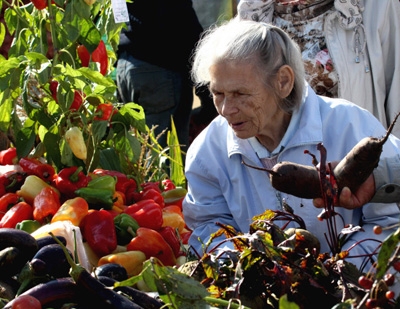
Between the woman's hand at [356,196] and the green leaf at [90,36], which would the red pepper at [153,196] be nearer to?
the green leaf at [90,36]

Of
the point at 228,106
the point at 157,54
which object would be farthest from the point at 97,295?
the point at 157,54

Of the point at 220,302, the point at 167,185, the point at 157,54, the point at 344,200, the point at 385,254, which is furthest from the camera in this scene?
the point at 157,54

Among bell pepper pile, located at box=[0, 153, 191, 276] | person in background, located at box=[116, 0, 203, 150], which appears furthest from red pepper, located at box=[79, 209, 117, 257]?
person in background, located at box=[116, 0, 203, 150]

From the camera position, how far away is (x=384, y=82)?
3543 millimetres

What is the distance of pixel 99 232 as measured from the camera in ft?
9.26

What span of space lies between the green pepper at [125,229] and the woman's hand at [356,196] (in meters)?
1.26

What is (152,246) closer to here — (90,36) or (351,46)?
(90,36)

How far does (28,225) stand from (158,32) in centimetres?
205

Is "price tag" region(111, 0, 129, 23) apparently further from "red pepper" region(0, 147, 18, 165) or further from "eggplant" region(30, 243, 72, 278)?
"eggplant" region(30, 243, 72, 278)

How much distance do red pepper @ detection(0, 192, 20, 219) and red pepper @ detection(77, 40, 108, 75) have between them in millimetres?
644

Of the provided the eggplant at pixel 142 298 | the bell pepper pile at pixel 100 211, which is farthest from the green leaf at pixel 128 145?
the eggplant at pixel 142 298

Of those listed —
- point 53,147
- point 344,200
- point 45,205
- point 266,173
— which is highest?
point 344,200

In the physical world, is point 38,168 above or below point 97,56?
below

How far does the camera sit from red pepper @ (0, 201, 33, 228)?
Answer: 292 centimetres
